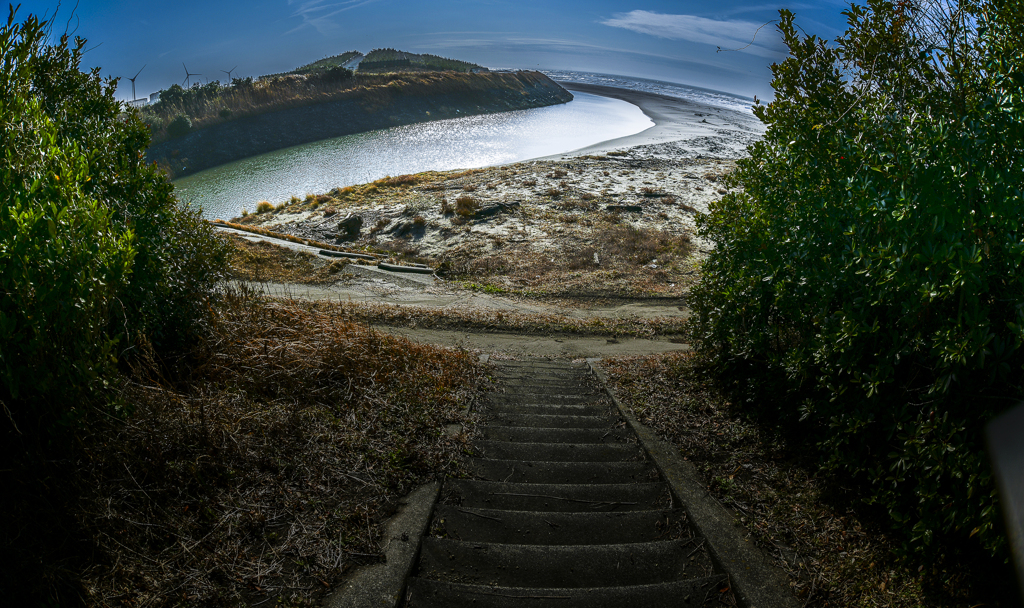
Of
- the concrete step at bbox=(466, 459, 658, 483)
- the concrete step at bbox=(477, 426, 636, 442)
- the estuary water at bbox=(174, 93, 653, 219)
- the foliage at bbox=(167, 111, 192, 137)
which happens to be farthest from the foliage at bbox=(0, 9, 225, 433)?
the foliage at bbox=(167, 111, 192, 137)

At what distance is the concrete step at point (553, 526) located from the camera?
11.5 feet

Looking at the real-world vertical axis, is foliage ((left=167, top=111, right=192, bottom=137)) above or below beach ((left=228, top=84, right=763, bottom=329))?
above

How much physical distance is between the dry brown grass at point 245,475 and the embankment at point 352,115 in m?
36.8

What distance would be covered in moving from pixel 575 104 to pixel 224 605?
102370 millimetres

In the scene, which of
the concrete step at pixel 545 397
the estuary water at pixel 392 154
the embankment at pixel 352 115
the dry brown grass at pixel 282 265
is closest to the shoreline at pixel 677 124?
the estuary water at pixel 392 154

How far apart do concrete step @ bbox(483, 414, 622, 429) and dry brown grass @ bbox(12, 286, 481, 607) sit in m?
0.44

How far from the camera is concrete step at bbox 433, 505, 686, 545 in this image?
11.5ft

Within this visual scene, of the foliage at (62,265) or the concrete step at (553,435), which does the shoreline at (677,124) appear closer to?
the concrete step at (553,435)

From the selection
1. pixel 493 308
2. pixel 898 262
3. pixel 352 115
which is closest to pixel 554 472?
pixel 898 262

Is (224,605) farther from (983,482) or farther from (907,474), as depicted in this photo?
(907,474)

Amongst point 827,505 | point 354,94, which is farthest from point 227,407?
point 354,94

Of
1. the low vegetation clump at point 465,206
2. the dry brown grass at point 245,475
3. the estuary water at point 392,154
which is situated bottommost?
the dry brown grass at point 245,475

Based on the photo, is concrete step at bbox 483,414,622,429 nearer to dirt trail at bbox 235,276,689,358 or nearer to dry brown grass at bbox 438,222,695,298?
dirt trail at bbox 235,276,689,358

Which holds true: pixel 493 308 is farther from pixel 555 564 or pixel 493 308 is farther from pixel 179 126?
pixel 179 126
